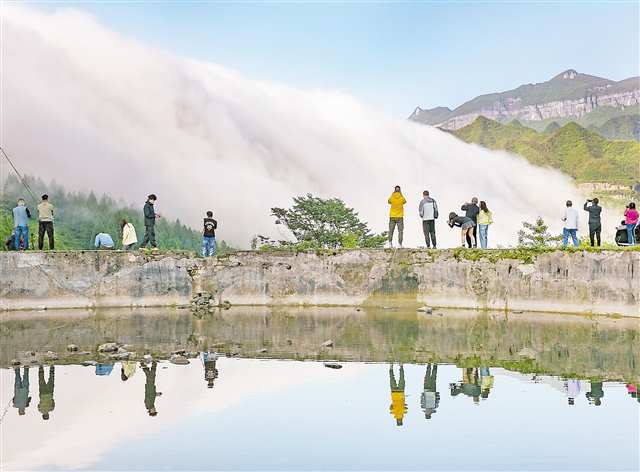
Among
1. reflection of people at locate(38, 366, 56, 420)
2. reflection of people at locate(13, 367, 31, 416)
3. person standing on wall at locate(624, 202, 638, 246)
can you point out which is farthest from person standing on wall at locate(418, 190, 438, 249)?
reflection of people at locate(13, 367, 31, 416)

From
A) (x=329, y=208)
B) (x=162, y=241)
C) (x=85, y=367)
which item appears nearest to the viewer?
(x=85, y=367)

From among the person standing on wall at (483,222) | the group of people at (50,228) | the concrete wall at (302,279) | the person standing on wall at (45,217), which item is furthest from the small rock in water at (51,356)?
the person standing on wall at (483,222)

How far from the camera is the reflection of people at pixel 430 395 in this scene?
1318 cm

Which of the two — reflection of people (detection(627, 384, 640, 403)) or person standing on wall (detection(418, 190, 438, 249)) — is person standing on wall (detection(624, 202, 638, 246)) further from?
reflection of people (detection(627, 384, 640, 403))

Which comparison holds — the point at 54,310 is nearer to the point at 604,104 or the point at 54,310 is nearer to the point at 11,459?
the point at 11,459

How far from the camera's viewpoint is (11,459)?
1035 centimetres

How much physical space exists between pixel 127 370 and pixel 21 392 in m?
2.62

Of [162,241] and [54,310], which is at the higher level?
[162,241]

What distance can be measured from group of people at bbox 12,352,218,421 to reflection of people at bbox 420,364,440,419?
3.94 metres

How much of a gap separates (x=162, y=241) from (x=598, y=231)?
2401cm

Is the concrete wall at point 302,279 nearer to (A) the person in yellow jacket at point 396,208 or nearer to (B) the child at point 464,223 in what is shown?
(B) the child at point 464,223

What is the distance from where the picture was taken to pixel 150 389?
14.9 meters

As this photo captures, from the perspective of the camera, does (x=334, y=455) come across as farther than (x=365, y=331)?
No

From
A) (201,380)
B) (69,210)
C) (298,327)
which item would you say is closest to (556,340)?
(298,327)
